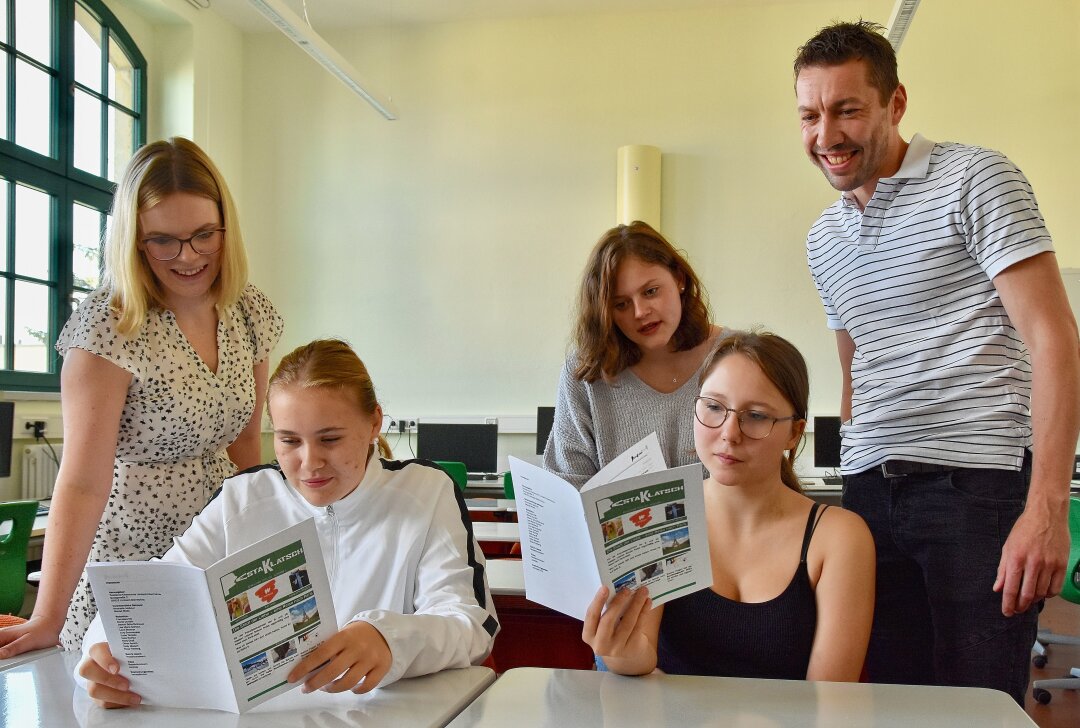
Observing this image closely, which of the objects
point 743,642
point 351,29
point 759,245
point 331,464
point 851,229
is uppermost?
point 351,29

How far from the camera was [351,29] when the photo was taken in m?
6.76

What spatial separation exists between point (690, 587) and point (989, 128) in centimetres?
579

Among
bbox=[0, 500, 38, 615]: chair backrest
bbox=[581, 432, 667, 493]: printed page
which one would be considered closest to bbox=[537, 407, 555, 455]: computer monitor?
bbox=[0, 500, 38, 615]: chair backrest

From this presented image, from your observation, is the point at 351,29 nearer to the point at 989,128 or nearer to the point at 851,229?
the point at 989,128

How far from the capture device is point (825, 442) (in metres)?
5.45

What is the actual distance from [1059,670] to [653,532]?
3678mm

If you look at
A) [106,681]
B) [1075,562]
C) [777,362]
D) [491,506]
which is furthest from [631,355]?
[1075,562]

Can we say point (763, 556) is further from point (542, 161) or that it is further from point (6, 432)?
point (542, 161)

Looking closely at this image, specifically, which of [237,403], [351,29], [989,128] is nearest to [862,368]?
Result: [237,403]

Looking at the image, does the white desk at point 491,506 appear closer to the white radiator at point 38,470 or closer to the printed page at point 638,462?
the white radiator at point 38,470

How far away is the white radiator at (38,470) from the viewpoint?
4.87m

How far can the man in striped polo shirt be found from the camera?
4.71ft

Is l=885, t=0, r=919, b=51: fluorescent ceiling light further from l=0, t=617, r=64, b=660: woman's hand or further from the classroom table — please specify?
l=0, t=617, r=64, b=660: woman's hand

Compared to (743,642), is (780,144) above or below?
above
